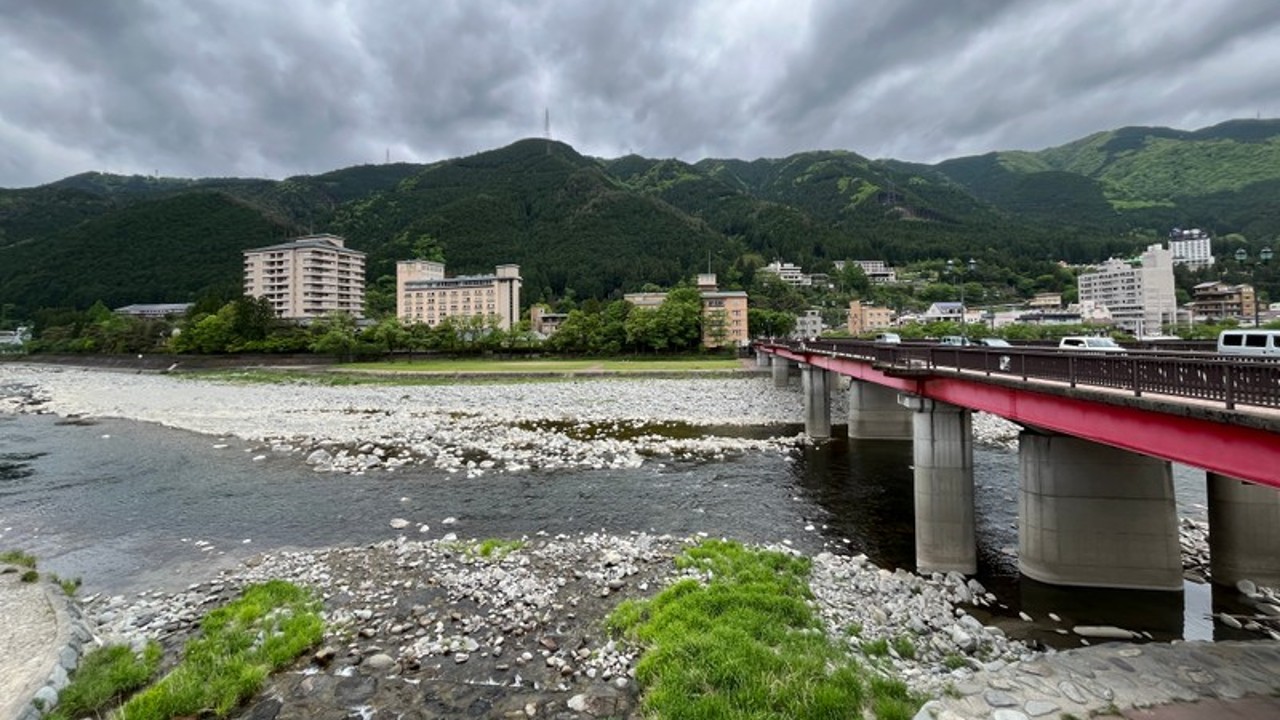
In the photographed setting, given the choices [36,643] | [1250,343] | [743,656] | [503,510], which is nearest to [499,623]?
[743,656]

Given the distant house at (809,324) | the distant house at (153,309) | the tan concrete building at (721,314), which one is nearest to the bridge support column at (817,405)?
the tan concrete building at (721,314)

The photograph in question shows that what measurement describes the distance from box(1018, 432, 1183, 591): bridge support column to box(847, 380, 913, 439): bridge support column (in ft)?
58.7

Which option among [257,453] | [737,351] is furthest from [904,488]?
[737,351]

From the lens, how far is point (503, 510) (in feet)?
58.9

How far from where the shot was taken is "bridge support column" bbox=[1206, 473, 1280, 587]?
1220cm

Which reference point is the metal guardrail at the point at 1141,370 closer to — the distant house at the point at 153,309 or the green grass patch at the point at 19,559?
the green grass patch at the point at 19,559

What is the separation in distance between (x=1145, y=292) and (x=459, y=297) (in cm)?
17934

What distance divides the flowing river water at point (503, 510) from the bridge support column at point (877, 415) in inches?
105

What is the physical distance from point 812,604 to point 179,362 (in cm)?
11542

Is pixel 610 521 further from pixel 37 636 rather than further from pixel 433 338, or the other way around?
pixel 433 338

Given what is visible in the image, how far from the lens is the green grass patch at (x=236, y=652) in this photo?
754cm

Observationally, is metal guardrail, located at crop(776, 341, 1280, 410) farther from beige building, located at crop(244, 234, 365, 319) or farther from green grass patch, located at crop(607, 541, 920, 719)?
beige building, located at crop(244, 234, 365, 319)

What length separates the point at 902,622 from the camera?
10.1 m

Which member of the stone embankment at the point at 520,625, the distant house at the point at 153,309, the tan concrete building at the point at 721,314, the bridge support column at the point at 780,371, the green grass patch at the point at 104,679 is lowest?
the stone embankment at the point at 520,625
